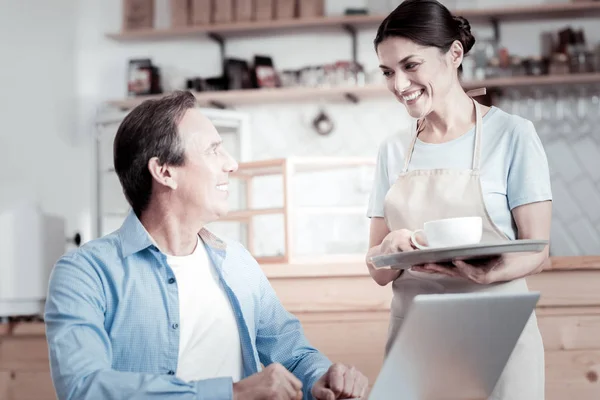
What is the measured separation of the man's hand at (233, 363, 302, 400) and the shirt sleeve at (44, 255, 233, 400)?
0.03 m

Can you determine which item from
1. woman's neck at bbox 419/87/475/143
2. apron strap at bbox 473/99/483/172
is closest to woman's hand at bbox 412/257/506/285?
apron strap at bbox 473/99/483/172

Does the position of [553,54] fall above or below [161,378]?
above

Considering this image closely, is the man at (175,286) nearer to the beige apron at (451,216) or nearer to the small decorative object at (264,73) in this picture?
the beige apron at (451,216)

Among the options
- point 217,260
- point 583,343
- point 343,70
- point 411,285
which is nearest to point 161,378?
point 217,260

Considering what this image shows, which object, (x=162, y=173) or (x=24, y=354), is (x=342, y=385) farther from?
(x=24, y=354)

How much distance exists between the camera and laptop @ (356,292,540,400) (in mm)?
1153

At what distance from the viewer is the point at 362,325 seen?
103 inches

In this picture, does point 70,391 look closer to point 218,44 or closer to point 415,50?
point 415,50

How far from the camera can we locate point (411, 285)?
1.83 metres

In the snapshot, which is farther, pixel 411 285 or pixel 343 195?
pixel 343 195

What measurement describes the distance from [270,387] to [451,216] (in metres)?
0.70

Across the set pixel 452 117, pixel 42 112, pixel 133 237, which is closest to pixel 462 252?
pixel 452 117

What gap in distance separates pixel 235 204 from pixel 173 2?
140 cm

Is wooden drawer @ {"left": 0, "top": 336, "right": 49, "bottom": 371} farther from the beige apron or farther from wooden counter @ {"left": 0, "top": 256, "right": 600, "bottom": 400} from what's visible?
the beige apron
